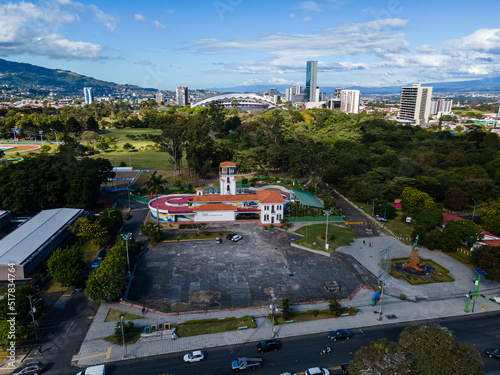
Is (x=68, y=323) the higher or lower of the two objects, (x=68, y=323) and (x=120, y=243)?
the lower

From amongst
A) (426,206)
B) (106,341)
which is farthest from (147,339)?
(426,206)

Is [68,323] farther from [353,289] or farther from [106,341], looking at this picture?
[353,289]

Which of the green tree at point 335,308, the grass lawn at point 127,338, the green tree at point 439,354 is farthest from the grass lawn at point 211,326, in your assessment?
the green tree at point 439,354

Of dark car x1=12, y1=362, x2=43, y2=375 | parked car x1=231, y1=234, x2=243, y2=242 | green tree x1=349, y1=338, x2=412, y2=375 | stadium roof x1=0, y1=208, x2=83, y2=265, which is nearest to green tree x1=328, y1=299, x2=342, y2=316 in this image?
green tree x1=349, y1=338, x2=412, y2=375

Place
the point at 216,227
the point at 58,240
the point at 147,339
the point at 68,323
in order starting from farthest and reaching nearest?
1. the point at 216,227
2. the point at 58,240
3. the point at 68,323
4. the point at 147,339

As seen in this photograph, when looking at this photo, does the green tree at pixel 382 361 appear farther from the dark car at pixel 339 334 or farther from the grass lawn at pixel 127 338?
the grass lawn at pixel 127 338

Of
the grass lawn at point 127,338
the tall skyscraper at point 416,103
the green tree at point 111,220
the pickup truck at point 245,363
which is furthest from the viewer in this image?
the tall skyscraper at point 416,103

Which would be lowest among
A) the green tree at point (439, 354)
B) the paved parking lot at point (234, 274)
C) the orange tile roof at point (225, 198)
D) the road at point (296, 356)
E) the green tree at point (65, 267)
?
the road at point (296, 356)

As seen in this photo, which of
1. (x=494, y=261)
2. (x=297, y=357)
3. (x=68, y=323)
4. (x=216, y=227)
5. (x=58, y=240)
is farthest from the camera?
(x=216, y=227)
